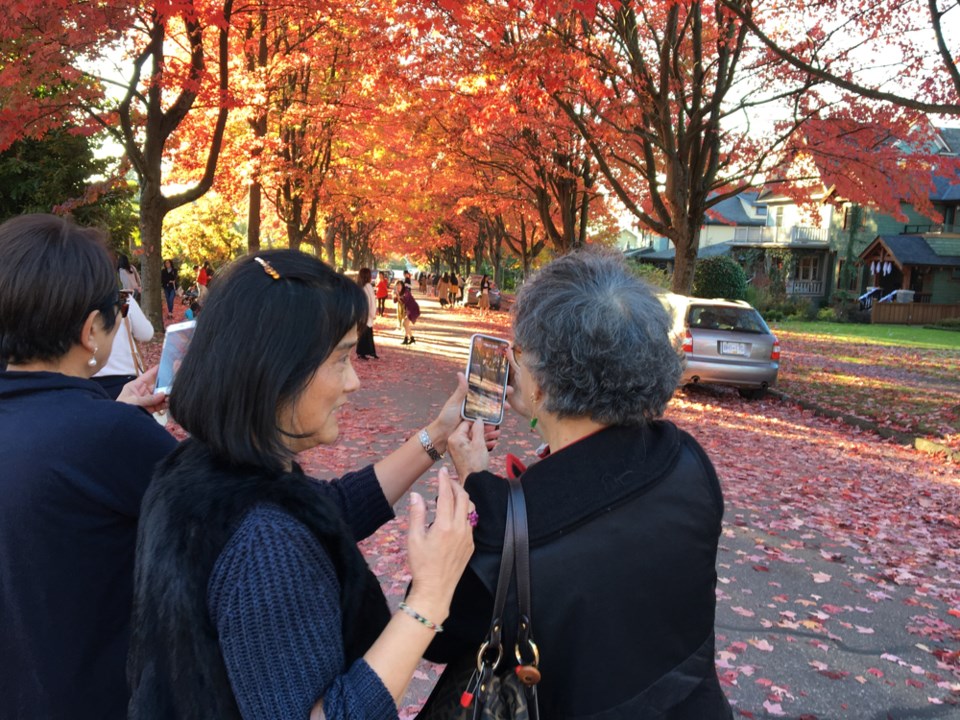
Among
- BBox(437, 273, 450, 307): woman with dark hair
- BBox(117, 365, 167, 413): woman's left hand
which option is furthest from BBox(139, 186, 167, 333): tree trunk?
BBox(437, 273, 450, 307): woman with dark hair

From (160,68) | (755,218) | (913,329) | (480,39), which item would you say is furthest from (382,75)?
(755,218)

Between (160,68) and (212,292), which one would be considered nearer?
(212,292)

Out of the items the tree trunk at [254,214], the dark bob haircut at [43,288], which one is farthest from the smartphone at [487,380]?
the tree trunk at [254,214]

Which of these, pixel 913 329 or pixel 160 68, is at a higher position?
pixel 160 68

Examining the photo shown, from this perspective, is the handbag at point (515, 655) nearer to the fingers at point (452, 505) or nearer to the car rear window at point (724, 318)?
the fingers at point (452, 505)

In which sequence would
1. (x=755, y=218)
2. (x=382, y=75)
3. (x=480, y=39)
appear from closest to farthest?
(x=480, y=39) < (x=382, y=75) < (x=755, y=218)

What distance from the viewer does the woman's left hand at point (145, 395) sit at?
2410 mm

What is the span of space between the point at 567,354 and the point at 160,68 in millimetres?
12502

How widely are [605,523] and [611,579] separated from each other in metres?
0.11

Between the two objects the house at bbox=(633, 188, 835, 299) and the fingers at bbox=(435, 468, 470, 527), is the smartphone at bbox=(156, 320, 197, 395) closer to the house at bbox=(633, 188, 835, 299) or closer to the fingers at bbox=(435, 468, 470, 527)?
the fingers at bbox=(435, 468, 470, 527)

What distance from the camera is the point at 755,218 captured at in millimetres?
58656

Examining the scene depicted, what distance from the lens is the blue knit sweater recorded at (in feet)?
3.88

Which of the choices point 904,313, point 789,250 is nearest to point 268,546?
point 904,313

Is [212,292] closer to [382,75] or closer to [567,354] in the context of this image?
[567,354]
